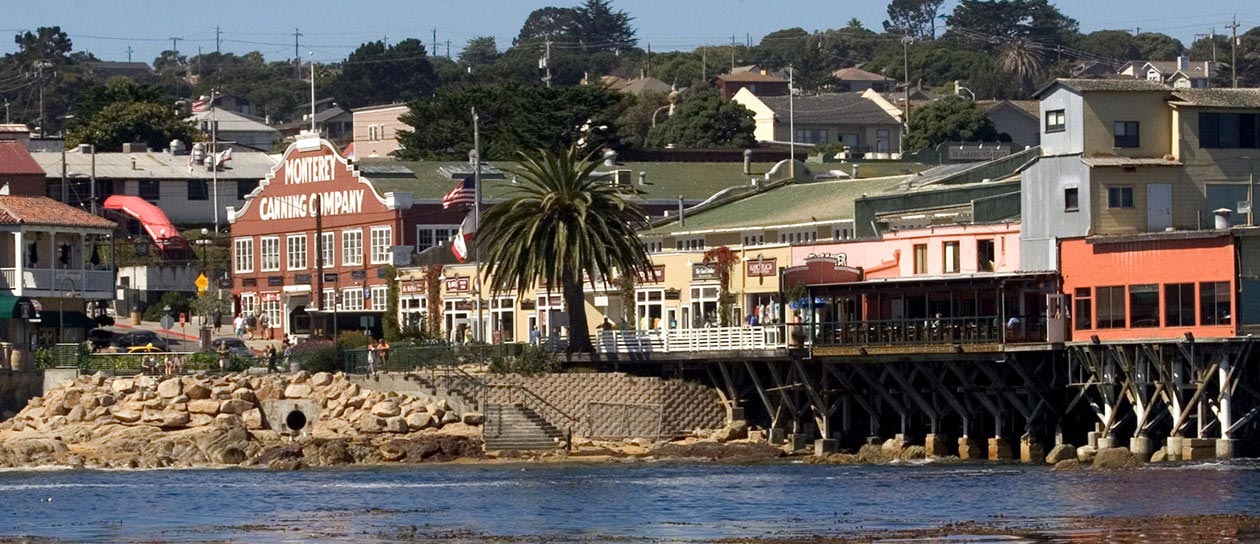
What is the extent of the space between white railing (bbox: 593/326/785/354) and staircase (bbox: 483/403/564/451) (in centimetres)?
431

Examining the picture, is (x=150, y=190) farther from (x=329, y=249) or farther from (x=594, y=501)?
(x=594, y=501)

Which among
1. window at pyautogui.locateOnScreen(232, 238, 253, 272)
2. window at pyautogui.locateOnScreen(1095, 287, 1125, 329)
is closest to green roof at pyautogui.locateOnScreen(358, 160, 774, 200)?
window at pyautogui.locateOnScreen(232, 238, 253, 272)

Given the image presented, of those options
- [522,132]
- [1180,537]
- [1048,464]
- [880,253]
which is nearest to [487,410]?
[880,253]

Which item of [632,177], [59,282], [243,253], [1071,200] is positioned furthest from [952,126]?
[1071,200]

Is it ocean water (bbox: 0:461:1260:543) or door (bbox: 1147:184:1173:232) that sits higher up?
door (bbox: 1147:184:1173:232)

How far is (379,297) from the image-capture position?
113438mm

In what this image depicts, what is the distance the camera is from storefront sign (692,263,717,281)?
9300cm

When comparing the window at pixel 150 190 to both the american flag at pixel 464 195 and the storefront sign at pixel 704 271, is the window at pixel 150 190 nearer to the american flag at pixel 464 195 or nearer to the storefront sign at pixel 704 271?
the american flag at pixel 464 195

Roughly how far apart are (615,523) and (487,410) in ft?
86.2

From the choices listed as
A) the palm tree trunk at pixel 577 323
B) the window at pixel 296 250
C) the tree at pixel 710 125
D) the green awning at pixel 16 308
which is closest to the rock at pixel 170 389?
the green awning at pixel 16 308

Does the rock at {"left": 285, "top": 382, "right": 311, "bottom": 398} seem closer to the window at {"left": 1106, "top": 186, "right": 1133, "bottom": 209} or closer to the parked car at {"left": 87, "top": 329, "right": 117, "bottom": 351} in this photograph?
the parked car at {"left": 87, "top": 329, "right": 117, "bottom": 351}

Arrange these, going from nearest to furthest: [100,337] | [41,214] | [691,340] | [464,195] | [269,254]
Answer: [691,340]
[41,214]
[100,337]
[464,195]
[269,254]

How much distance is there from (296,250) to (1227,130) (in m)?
55.4

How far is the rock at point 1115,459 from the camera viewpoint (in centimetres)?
6925
